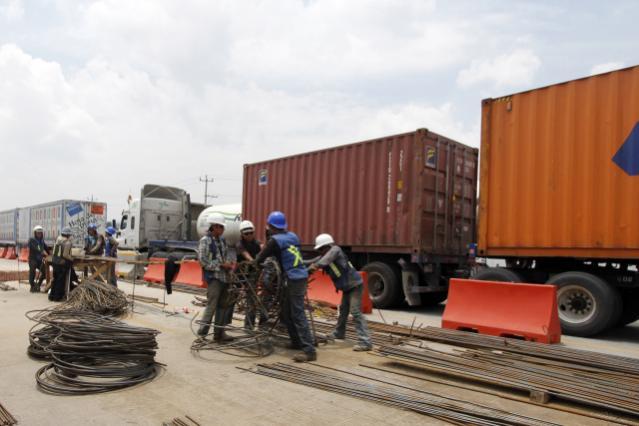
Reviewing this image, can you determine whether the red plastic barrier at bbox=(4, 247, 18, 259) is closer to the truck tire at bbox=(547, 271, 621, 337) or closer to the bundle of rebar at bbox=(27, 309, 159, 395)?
the bundle of rebar at bbox=(27, 309, 159, 395)

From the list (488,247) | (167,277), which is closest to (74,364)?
(167,277)

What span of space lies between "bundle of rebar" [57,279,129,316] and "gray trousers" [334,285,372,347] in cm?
427

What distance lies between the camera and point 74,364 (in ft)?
15.0

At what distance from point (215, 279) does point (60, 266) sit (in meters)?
6.14

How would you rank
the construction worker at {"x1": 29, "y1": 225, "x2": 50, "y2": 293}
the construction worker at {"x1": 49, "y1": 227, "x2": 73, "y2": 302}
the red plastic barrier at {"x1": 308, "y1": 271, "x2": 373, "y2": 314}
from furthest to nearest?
the construction worker at {"x1": 29, "y1": 225, "x2": 50, "y2": 293}, the construction worker at {"x1": 49, "y1": 227, "x2": 73, "y2": 302}, the red plastic barrier at {"x1": 308, "y1": 271, "x2": 373, "y2": 314}

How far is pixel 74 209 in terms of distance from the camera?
24312 mm

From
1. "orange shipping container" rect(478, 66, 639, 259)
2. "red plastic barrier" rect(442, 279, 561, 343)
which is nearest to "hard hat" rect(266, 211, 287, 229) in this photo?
"red plastic barrier" rect(442, 279, 561, 343)

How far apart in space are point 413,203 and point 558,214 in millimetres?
2909

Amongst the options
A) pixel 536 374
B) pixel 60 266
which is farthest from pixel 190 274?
pixel 536 374

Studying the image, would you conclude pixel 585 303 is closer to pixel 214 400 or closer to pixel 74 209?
pixel 214 400

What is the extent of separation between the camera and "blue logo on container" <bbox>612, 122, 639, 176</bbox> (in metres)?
7.38

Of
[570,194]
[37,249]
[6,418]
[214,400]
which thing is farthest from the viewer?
[37,249]

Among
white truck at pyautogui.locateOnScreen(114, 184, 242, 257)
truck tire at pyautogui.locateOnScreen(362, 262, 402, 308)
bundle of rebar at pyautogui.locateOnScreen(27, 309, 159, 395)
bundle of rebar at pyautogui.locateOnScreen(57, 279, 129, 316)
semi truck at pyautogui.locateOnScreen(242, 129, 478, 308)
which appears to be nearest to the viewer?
bundle of rebar at pyautogui.locateOnScreen(27, 309, 159, 395)

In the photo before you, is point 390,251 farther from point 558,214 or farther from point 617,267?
point 617,267
